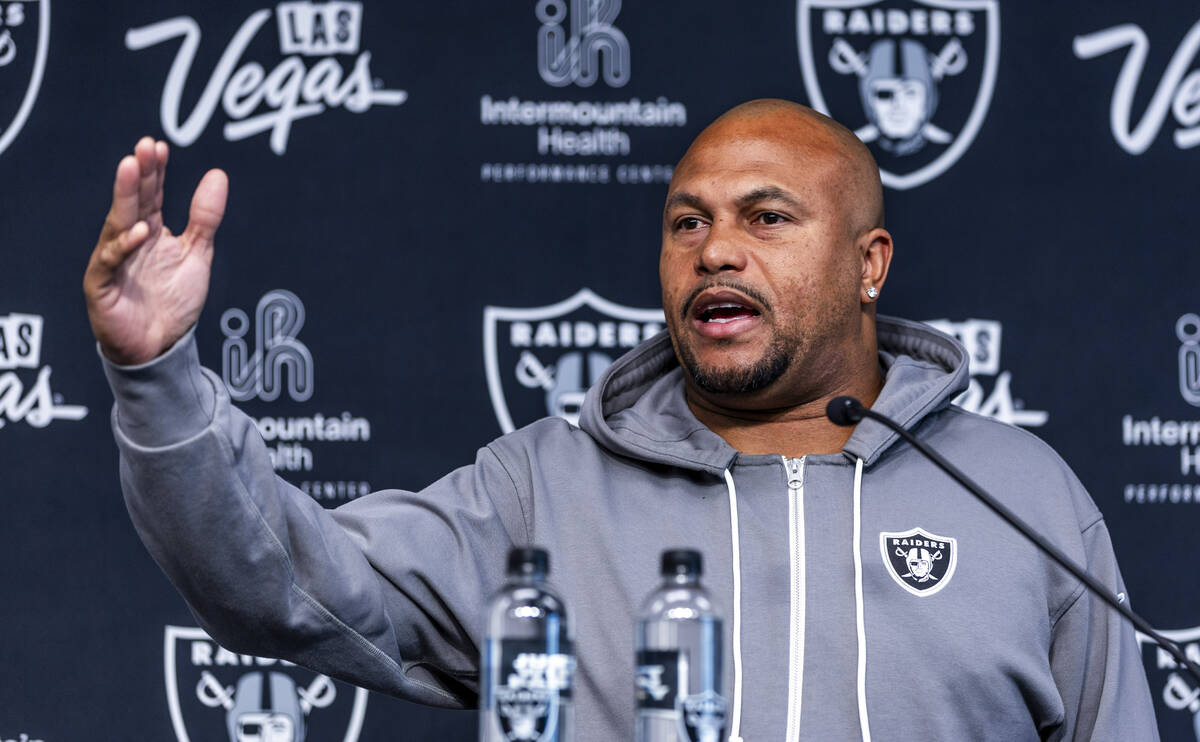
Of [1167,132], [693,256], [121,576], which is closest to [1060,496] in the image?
[693,256]

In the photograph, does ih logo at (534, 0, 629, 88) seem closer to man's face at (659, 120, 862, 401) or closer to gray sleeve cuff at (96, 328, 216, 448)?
man's face at (659, 120, 862, 401)

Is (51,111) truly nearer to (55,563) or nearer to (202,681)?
(55,563)

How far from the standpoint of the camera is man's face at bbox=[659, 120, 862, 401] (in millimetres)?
1838

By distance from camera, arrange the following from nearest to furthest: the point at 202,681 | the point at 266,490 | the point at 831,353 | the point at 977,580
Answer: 1. the point at 266,490
2. the point at 977,580
3. the point at 831,353
4. the point at 202,681

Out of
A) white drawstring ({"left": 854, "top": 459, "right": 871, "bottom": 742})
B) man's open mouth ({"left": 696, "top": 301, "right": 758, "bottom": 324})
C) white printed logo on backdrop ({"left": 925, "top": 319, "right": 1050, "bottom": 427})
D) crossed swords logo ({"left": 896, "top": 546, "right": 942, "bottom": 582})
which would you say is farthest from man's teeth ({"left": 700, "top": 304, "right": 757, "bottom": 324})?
white printed logo on backdrop ({"left": 925, "top": 319, "right": 1050, "bottom": 427})

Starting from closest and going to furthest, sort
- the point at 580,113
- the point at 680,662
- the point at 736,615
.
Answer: the point at 680,662 < the point at 736,615 < the point at 580,113

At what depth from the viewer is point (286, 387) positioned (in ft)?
7.69

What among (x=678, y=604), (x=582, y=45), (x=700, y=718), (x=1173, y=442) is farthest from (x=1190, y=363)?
(x=700, y=718)

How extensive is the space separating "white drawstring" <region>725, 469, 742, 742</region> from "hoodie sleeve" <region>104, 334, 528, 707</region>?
283 mm

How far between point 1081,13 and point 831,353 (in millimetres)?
1005

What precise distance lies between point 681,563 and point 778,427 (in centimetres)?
89

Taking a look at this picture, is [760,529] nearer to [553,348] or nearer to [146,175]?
[553,348]

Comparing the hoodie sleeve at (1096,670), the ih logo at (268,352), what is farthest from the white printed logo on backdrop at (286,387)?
the hoodie sleeve at (1096,670)

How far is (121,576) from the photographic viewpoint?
2.30m
